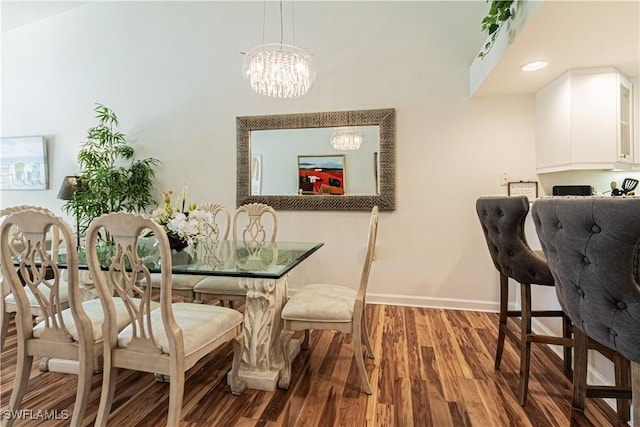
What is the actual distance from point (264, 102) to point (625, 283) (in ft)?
11.7

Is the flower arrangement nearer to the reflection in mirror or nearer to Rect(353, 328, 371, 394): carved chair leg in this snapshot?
Rect(353, 328, 371, 394): carved chair leg

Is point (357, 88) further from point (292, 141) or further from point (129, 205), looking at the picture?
point (129, 205)

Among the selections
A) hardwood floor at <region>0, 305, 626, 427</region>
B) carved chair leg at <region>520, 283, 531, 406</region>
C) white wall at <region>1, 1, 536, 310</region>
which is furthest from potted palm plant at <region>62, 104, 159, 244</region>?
carved chair leg at <region>520, 283, 531, 406</region>

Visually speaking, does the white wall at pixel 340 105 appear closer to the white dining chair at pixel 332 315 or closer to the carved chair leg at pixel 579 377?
the white dining chair at pixel 332 315

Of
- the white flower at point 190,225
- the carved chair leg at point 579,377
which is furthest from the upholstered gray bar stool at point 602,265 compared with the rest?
the white flower at point 190,225

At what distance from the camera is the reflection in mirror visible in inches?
137

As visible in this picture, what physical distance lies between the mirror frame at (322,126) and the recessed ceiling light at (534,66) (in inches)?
48.1

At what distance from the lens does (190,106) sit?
158 inches

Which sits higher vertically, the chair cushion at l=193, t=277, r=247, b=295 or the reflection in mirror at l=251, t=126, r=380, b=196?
the reflection in mirror at l=251, t=126, r=380, b=196

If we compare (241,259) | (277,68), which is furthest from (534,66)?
(241,259)

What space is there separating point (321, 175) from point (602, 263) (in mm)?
2835

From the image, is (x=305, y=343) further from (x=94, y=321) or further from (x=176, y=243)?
(x=94, y=321)

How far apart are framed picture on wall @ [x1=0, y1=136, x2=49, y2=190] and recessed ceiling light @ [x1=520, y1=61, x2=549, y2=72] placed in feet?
19.2

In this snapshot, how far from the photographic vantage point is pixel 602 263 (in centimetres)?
92
